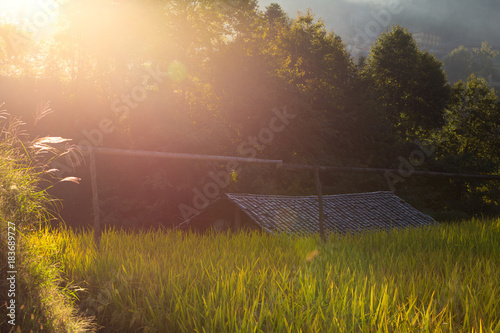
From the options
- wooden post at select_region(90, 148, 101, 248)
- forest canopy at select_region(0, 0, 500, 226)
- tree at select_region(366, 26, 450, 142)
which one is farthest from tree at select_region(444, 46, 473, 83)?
wooden post at select_region(90, 148, 101, 248)

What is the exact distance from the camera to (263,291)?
316 cm

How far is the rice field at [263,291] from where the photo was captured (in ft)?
9.08

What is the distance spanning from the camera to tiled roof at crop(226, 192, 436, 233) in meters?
8.48

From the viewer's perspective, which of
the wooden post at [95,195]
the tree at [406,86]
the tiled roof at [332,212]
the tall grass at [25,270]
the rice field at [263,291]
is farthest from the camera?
the tree at [406,86]

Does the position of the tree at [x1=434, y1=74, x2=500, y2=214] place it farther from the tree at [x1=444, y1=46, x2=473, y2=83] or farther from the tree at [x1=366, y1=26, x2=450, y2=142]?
the tree at [x1=444, y1=46, x2=473, y2=83]

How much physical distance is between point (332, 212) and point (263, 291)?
7537 mm

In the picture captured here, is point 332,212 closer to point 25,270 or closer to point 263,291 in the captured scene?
point 263,291

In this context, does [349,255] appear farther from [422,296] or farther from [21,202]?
[21,202]

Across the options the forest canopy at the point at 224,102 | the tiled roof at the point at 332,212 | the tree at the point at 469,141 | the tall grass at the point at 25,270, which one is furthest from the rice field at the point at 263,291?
the tree at the point at 469,141

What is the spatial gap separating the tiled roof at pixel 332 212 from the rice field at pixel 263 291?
121 inches

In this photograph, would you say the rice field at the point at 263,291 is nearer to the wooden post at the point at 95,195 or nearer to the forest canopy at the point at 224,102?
the wooden post at the point at 95,195

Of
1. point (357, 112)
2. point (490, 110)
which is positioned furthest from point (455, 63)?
point (357, 112)

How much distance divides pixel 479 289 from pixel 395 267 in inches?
32.8

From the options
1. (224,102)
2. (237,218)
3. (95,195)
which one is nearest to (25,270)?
(95,195)
